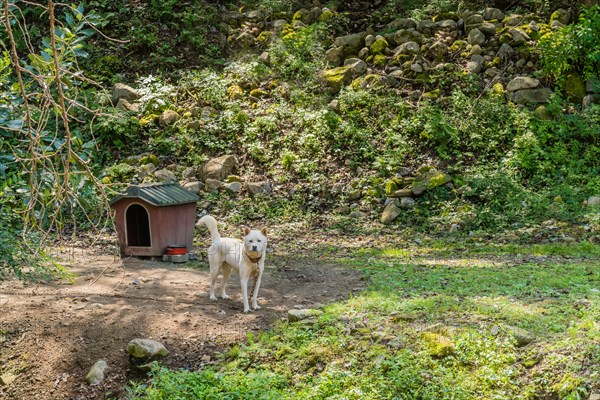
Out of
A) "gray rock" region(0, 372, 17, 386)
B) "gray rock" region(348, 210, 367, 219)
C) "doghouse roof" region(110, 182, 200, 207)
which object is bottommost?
"gray rock" region(0, 372, 17, 386)

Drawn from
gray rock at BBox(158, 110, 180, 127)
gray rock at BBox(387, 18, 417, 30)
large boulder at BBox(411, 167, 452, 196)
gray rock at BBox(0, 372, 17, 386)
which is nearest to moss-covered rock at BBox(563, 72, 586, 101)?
large boulder at BBox(411, 167, 452, 196)

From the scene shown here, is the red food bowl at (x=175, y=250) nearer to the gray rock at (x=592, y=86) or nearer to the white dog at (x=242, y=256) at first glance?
the white dog at (x=242, y=256)

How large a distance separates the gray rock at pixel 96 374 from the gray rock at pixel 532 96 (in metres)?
9.90

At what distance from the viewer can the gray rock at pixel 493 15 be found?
591 inches

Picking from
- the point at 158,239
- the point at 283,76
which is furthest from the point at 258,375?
the point at 283,76

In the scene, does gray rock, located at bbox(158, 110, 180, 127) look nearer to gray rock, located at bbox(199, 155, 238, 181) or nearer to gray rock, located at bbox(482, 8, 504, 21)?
gray rock, located at bbox(199, 155, 238, 181)

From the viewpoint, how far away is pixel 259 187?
1235cm

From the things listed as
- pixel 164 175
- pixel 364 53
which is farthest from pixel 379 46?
pixel 164 175

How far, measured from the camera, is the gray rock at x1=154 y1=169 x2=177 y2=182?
12.6 metres

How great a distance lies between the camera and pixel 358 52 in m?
14.9

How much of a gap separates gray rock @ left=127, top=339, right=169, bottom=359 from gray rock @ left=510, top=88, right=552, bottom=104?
9.48 meters

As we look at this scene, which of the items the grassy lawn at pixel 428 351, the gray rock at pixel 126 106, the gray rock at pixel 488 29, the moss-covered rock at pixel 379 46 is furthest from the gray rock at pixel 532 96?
the gray rock at pixel 126 106

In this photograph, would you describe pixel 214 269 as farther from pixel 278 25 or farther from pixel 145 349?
pixel 278 25

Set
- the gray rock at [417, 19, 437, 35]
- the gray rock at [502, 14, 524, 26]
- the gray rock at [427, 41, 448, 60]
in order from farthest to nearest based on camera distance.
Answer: the gray rock at [417, 19, 437, 35], the gray rock at [502, 14, 524, 26], the gray rock at [427, 41, 448, 60]
